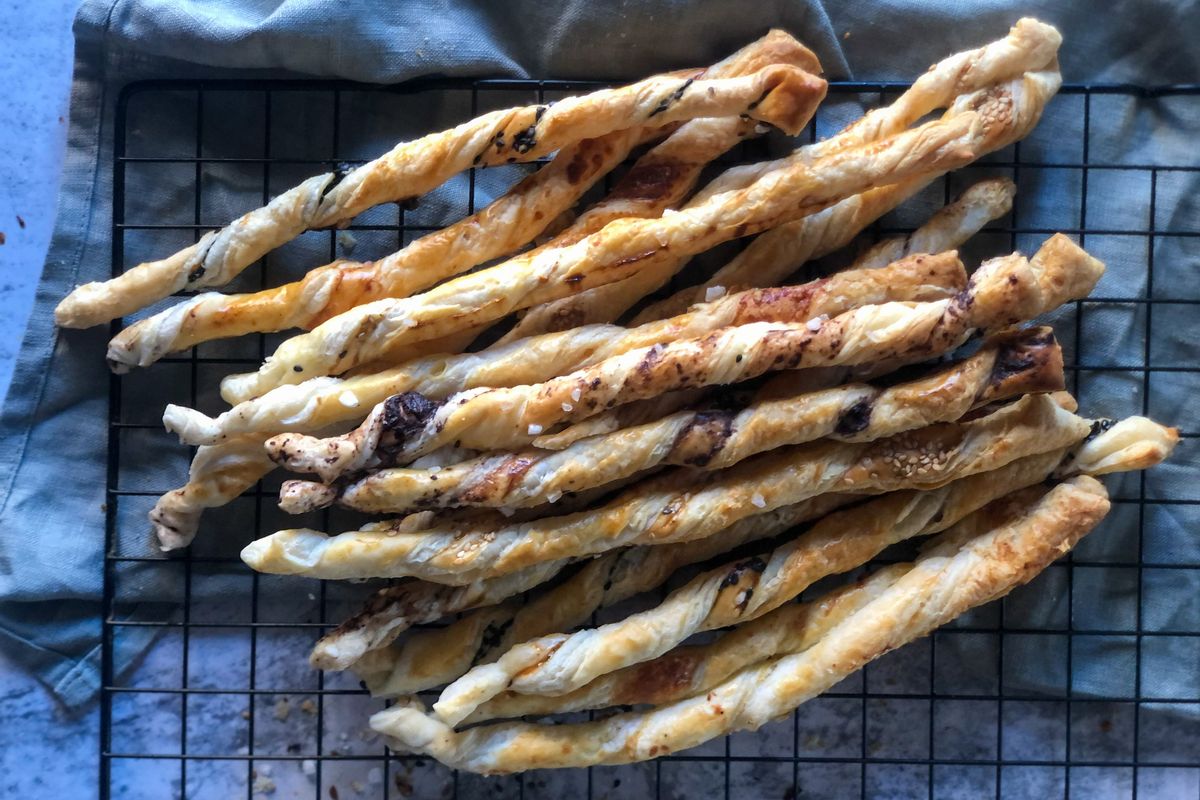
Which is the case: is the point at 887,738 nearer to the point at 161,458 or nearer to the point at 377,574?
the point at 377,574

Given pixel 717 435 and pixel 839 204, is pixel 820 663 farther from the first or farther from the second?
pixel 839 204

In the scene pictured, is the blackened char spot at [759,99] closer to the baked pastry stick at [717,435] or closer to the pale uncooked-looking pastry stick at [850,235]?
the pale uncooked-looking pastry stick at [850,235]

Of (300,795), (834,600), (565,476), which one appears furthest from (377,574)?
(834,600)

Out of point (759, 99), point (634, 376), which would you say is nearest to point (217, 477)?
point (634, 376)

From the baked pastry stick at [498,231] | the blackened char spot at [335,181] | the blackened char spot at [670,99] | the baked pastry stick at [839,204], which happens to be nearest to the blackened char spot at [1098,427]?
the baked pastry stick at [839,204]

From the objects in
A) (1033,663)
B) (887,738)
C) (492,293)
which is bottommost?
(887,738)

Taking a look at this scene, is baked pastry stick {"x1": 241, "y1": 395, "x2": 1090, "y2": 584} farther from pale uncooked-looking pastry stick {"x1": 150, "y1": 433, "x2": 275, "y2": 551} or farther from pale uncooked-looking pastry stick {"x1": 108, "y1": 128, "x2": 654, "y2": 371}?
pale uncooked-looking pastry stick {"x1": 108, "y1": 128, "x2": 654, "y2": 371}
